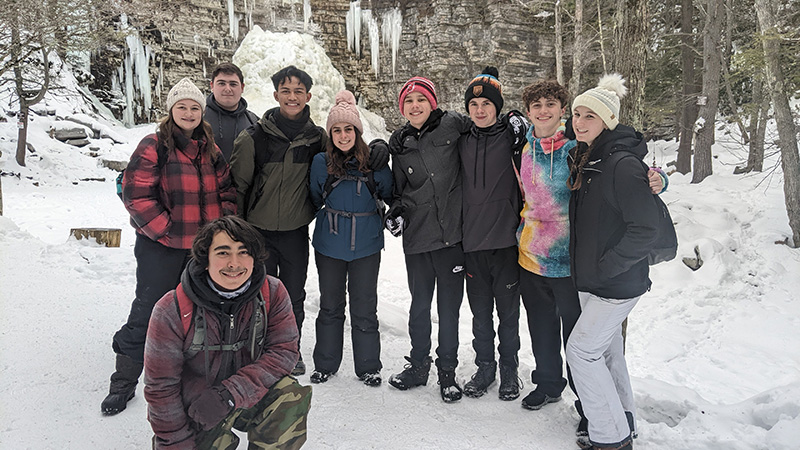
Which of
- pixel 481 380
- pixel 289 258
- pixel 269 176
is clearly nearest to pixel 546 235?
pixel 481 380

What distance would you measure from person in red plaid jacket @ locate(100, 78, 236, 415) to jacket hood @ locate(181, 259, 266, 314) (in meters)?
0.81

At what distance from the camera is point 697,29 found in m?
14.3

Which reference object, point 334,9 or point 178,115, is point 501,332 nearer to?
point 178,115

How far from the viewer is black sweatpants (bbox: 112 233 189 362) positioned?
2730 millimetres

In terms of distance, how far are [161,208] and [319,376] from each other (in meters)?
1.56

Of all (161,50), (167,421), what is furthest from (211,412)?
(161,50)

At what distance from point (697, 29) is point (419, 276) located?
16146mm

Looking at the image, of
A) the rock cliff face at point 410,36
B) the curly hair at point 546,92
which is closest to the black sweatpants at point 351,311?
the curly hair at point 546,92

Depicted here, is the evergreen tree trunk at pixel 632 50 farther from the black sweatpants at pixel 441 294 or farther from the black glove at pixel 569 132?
the black sweatpants at pixel 441 294

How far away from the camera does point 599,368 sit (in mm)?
2365

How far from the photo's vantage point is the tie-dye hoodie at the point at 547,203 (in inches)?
106

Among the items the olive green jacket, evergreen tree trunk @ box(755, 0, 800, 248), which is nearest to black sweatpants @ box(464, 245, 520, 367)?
the olive green jacket

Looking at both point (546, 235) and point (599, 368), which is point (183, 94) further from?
point (599, 368)

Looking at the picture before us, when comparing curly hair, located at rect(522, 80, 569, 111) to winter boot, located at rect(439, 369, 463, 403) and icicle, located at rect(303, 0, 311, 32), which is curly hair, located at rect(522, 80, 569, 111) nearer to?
winter boot, located at rect(439, 369, 463, 403)
